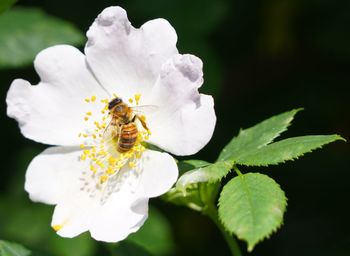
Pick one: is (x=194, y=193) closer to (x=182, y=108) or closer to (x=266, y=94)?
(x=182, y=108)

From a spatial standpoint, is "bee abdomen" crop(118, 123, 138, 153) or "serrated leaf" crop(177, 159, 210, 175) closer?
"serrated leaf" crop(177, 159, 210, 175)

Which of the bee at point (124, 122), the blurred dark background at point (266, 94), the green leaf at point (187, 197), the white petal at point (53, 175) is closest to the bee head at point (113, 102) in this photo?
the bee at point (124, 122)

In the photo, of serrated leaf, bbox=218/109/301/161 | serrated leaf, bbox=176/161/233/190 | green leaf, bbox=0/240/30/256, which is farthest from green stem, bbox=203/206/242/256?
green leaf, bbox=0/240/30/256

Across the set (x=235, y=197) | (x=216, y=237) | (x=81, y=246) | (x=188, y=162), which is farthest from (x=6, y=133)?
(x=235, y=197)

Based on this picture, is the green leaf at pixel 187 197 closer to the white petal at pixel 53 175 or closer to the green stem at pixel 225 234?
the green stem at pixel 225 234

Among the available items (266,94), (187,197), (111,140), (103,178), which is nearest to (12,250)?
(103,178)

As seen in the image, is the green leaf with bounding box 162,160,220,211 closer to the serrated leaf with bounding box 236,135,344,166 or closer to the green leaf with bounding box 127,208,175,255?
the serrated leaf with bounding box 236,135,344,166
